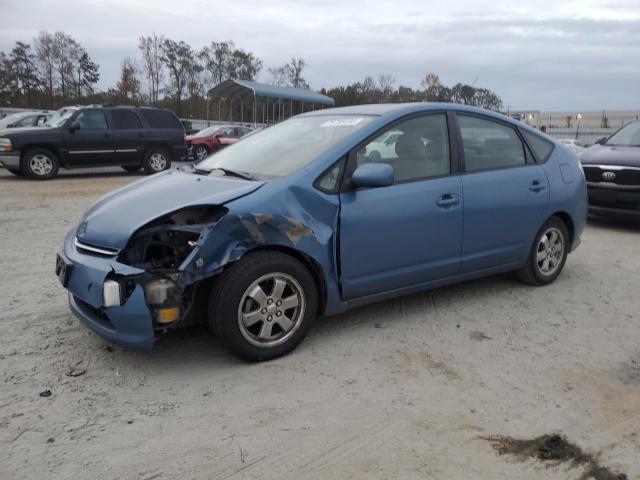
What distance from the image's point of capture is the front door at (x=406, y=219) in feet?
12.3

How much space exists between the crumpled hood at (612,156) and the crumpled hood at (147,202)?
6342mm

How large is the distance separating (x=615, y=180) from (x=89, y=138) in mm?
11517

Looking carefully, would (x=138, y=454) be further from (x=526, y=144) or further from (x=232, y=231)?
(x=526, y=144)

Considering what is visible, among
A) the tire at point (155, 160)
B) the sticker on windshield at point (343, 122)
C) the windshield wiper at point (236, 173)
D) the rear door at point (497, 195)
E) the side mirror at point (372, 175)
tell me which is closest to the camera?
the side mirror at point (372, 175)

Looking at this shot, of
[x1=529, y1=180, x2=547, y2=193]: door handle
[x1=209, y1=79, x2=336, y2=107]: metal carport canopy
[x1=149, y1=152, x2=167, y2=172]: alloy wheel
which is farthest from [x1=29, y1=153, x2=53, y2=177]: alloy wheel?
[x1=209, y1=79, x2=336, y2=107]: metal carport canopy

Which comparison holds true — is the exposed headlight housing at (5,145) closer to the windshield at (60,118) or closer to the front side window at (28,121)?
the windshield at (60,118)

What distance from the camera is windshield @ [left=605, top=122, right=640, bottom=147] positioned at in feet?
28.3

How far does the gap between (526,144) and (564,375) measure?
2.30 metres

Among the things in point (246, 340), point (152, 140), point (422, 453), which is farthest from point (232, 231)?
point (152, 140)

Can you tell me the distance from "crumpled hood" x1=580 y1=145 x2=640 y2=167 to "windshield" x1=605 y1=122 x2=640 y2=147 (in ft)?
0.80

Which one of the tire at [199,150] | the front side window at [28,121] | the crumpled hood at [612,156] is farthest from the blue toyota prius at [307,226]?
the tire at [199,150]

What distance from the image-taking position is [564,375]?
11.2 ft

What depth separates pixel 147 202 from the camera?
11.6 feet

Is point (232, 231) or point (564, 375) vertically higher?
point (232, 231)
